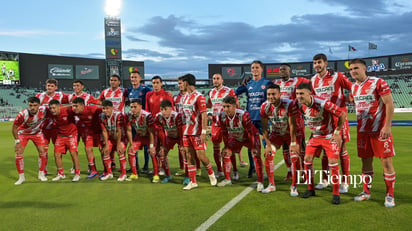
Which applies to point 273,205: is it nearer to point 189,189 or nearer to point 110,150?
point 189,189

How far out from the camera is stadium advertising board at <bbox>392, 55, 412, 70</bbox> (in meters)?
55.9

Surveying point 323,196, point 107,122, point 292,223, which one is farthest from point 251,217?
point 107,122

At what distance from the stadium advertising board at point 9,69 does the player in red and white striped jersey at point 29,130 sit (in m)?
49.3

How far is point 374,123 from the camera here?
4.88 m

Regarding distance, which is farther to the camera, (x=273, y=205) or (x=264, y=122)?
(x=264, y=122)

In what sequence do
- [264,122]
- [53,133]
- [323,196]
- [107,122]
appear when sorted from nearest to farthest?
1. [323,196]
2. [264,122]
3. [107,122]
4. [53,133]

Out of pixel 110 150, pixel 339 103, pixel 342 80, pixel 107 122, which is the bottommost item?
pixel 110 150

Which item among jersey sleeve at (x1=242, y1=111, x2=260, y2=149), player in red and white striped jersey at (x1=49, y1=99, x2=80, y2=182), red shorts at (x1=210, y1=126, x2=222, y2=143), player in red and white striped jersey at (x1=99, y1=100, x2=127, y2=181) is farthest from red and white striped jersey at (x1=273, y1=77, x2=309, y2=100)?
player in red and white striped jersey at (x1=49, y1=99, x2=80, y2=182)

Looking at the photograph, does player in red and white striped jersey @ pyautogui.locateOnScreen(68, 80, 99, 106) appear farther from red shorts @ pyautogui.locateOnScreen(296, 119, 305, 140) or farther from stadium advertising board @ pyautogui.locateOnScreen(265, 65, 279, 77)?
stadium advertising board @ pyautogui.locateOnScreen(265, 65, 279, 77)

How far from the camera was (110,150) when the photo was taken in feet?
25.3

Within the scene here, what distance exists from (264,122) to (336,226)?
7.44 ft

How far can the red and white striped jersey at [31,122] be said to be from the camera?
731cm

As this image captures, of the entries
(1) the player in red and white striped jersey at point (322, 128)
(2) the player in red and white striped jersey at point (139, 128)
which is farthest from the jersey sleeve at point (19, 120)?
(1) the player in red and white striped jersey at point (322, 128)

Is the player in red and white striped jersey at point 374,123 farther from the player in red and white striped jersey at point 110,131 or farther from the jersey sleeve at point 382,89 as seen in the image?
the player in red and white striped jersey at point 110,131
